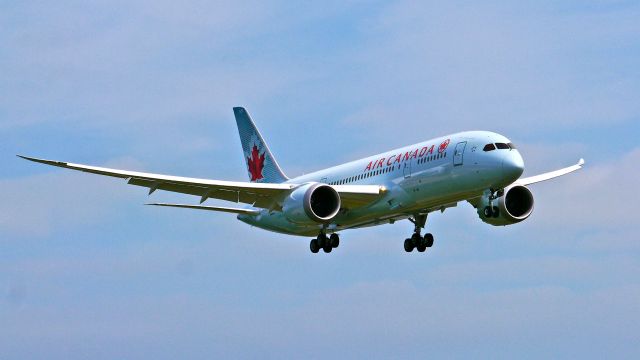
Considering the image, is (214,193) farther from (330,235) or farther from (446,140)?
(446,140)

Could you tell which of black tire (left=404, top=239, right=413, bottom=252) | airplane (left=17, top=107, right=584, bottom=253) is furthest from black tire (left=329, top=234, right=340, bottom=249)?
black tire (left=404, top=239, right=413, bottom=252)

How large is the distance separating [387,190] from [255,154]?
14013 millimetres

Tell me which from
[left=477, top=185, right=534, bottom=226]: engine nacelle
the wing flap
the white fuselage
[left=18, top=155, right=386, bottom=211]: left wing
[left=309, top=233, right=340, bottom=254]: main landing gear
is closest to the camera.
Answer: the white fuselage

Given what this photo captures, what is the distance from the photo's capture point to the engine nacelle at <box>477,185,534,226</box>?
51.6 meters

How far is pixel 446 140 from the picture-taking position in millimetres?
48688

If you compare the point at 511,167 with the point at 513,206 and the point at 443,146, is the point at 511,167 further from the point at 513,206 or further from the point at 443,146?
the point at 513,206

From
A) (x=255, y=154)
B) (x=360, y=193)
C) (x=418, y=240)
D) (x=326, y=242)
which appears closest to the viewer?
(x=360, y=193)

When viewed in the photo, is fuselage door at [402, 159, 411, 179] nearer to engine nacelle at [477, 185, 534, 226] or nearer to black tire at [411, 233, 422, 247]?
engine nacelle at [477, 185, 534, 226]

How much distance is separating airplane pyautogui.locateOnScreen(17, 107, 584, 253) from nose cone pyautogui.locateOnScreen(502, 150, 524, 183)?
0.04 meters

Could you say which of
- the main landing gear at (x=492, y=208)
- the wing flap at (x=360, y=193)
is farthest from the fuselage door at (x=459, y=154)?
the wing flap at (x=360, y=193)

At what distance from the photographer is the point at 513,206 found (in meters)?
52.2

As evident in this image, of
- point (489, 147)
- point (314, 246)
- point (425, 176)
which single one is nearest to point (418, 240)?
point (314, 246)

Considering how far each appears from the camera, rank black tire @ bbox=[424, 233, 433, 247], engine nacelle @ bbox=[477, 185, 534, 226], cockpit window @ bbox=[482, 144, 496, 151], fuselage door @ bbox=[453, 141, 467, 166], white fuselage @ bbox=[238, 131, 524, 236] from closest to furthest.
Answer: white fuselage @ bbox=[238, 131, 524, 236] → cockpit window @ bbox=[482, 144, 496, 151] → fuselage door @ bbox=[453, 141, 467, 166] → engine nacelle @ bbox=[477, 185, 534, 226] → black tire @ bbox=[424, 233, 433, 247]

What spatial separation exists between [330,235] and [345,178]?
245 cm
